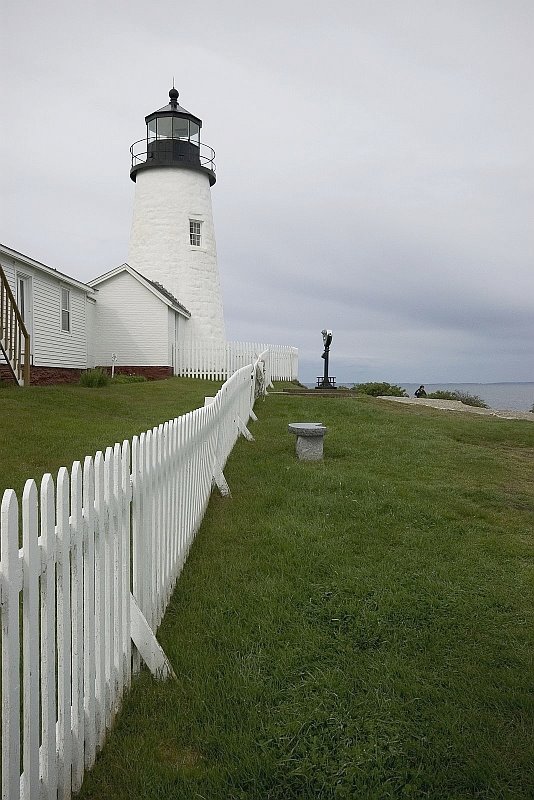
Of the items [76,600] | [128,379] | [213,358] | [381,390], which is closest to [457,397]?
[381,390]

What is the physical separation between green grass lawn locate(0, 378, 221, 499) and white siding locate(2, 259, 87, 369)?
113 inches

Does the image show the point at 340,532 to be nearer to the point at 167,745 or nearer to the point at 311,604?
the point at 311,604

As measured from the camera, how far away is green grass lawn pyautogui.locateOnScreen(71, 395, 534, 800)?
3029 millimetres

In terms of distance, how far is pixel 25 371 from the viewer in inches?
677

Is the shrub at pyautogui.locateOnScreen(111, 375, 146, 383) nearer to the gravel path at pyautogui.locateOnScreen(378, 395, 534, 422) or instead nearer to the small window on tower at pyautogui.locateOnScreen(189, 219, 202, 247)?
the small window on tower at pyautogui.locateOnScreen(189, 219, 202, 247)

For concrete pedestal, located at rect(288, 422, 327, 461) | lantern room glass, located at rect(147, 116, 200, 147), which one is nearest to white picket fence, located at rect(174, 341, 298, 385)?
lantern room glass, located at rect(147, 116, 200, 147)

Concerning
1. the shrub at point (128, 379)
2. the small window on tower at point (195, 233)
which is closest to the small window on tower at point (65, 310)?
the shrub at point (128, 379)

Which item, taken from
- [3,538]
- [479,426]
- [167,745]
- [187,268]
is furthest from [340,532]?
[187,268]

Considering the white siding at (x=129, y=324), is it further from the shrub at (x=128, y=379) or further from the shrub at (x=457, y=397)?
the shrub at (x=457, y=397)

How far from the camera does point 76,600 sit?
2.87 m

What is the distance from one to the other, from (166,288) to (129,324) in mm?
3289

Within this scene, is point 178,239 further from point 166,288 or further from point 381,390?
point 381,390

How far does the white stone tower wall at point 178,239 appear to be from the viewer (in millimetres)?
29562

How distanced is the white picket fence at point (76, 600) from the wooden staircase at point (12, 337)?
40.7 feet
